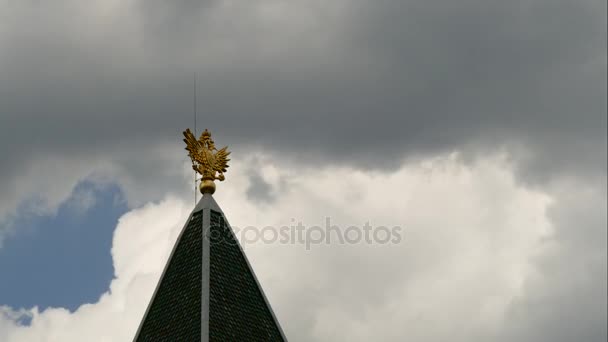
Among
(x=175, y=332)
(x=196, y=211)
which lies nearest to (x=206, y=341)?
(x=175, y=332)

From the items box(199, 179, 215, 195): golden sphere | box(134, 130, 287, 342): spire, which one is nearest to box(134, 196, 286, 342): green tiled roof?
box(134, 130, 287, 342): spire

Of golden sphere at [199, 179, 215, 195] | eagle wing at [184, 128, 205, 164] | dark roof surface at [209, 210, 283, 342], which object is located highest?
eagle wing at [184, 128, 205, 164]

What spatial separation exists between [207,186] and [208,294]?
5.54 m

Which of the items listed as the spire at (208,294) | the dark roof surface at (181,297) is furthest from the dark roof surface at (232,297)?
the dark roof surface at (181,297)

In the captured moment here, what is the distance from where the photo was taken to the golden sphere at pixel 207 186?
8550cm

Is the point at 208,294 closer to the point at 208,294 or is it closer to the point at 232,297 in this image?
the point at 208,294

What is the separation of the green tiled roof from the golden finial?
621 mm

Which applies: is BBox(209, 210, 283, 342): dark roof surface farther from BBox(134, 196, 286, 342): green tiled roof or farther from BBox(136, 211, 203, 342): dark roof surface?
BBox(136, 211, 203, 342): dark roof surface

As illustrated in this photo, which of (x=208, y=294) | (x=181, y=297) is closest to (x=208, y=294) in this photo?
(x=208, y=294)

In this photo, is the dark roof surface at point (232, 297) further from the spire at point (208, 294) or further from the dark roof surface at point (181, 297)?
the dark roof surface at point (181, 297)

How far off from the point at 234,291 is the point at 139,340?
4003mm

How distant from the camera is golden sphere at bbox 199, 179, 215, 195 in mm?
85500

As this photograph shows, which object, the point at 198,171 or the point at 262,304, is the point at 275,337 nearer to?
the point at 262,304

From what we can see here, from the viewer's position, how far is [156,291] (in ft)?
276
